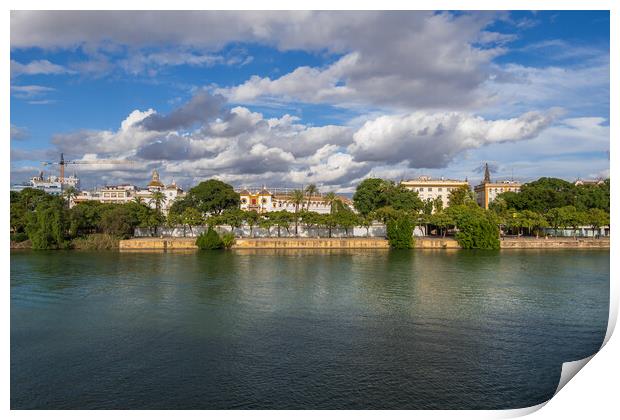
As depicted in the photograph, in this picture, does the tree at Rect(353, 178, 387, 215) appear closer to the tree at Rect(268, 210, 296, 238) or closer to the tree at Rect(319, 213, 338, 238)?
the tree at Rect(319, 213, 338, 238)

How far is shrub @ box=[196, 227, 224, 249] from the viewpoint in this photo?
2461cm

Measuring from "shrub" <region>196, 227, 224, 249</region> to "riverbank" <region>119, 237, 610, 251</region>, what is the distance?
0.56 m

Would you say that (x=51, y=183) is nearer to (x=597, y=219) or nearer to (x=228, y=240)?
(x=228, y=240)

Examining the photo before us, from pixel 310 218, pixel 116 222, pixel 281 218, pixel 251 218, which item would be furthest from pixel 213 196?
pixel 116 222

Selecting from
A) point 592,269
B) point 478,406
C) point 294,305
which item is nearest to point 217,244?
point 294,305

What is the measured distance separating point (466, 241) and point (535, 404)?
62.4 ft

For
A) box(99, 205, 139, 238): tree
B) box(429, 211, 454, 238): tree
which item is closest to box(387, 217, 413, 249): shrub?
box(429, 211, 454, 238): tree

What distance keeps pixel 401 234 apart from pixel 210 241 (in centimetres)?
922

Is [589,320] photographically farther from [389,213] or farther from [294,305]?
[389,213]

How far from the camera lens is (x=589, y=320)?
10.3m

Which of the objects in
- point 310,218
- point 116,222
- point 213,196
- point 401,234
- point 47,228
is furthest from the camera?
point 213,196

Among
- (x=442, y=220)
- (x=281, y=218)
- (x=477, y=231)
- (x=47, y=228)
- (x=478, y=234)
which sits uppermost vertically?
(x=281, y=218)

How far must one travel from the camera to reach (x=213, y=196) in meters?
33.4
